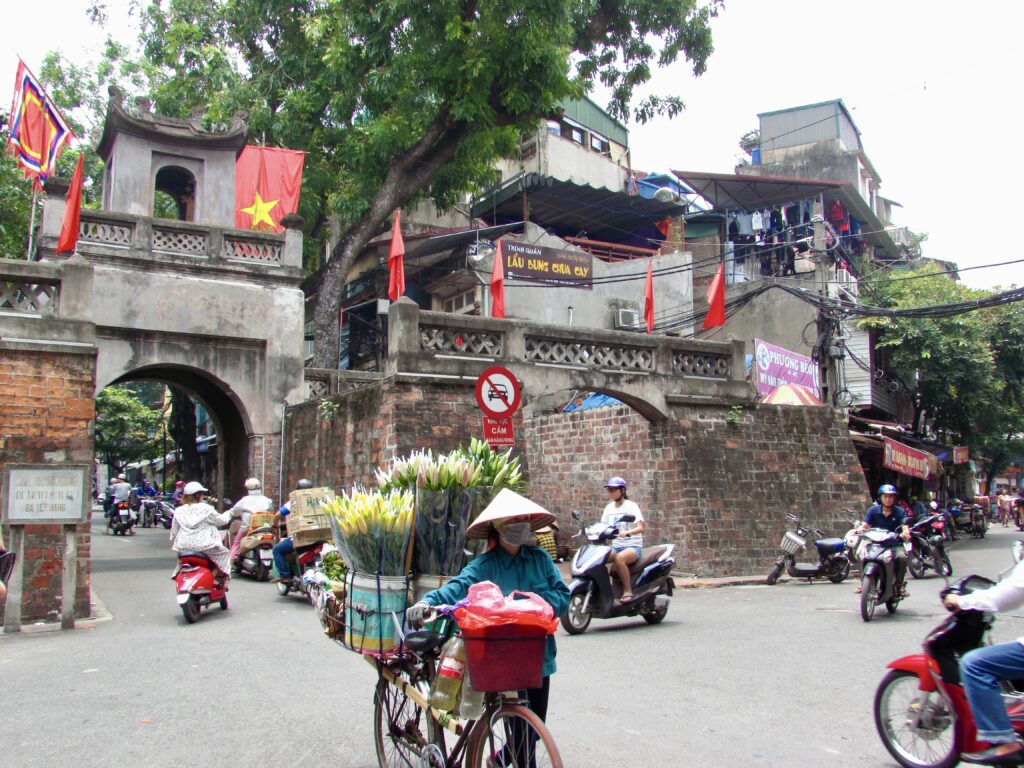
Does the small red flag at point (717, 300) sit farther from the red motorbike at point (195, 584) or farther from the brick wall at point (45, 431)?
the brick wall at point (45, 431)

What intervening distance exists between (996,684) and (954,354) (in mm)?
21726

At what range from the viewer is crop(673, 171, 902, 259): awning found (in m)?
28.6

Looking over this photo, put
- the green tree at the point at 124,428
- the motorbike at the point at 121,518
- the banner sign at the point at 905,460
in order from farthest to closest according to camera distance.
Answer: the green tree at the point at 124,428 < the motorbike at the point at 121,518 < the banner sign at the point at 905,460

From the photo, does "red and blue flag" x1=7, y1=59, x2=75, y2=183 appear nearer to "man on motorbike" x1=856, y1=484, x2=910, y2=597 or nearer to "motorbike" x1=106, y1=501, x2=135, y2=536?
"motorbike" x1=106, y1=501, x2=135, y2=536

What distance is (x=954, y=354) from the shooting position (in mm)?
23188

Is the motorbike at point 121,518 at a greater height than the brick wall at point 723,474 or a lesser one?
lesser

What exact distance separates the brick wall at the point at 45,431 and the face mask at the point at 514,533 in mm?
6607

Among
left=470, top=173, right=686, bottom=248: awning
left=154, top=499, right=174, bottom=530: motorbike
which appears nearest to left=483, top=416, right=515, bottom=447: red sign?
left=154, top=499, right=174, bottom=530: motorbike

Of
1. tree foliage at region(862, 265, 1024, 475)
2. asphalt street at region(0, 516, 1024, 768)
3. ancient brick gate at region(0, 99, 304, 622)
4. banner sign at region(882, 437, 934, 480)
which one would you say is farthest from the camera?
tree foliage at region(862, 265, 1024, 475)

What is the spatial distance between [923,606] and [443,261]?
17950mm

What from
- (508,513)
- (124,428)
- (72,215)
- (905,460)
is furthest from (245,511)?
(124,428)

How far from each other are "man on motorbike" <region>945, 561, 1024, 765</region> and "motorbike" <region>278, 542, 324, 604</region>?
7.26m

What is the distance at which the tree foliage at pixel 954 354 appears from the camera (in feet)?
76.2

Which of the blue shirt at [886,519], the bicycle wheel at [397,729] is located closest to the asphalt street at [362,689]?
the bicycle wheel at [397,729]
